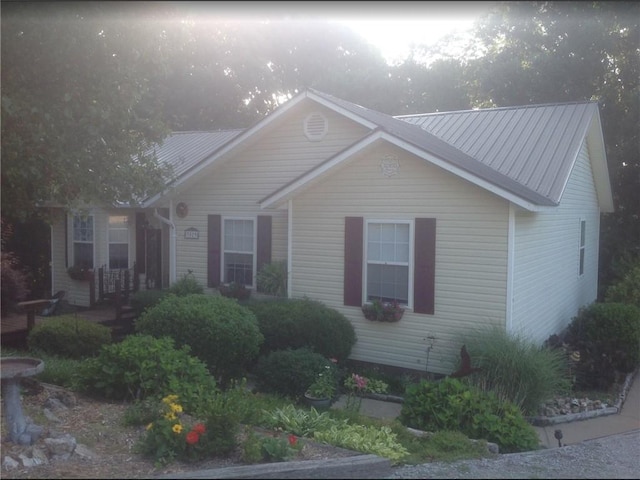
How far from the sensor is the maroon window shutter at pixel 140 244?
53.4ft

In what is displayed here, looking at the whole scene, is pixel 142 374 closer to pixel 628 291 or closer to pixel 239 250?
pixel 239 250

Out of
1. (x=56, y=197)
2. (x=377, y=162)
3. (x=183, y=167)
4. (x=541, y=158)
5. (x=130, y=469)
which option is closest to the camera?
(x=130, y=469)

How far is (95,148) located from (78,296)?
25.9ft

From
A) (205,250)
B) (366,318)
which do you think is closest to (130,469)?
(366,318)

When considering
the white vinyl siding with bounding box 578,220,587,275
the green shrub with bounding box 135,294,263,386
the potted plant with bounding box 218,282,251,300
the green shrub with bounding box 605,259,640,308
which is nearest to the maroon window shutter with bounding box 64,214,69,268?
the potted plant with bounding box 218,282,251,300

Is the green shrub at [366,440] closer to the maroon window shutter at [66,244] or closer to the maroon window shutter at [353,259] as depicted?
the maroon window shutter at [353,259]

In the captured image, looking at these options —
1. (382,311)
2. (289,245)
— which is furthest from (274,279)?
(382,311)

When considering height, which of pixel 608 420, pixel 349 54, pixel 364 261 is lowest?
pixel 608 420

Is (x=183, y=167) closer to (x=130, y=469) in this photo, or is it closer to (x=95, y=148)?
(x=95, y=148)

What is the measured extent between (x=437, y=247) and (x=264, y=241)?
3.86 meters

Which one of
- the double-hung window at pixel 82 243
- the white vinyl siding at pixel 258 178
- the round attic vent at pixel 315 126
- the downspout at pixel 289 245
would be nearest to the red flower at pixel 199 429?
the downspout at pixel 289 245

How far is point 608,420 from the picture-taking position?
9781 mm

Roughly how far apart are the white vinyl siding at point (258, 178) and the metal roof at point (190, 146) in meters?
1.78

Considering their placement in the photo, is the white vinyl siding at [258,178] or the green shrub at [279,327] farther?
the white vinyl siding at [258,178]
